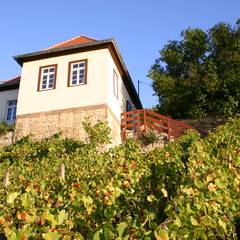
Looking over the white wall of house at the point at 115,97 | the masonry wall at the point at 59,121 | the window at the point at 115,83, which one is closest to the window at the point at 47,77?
the masonry wall at the point at 59,121

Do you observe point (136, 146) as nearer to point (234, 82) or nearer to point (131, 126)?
point (131, 126)

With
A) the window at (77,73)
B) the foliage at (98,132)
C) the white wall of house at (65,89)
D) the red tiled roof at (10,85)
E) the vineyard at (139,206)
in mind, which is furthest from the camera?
the red tiled roof at (10,85)

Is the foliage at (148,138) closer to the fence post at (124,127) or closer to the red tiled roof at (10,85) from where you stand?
the fence post at (124,127)

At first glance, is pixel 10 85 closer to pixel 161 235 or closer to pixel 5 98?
pixel 5 98

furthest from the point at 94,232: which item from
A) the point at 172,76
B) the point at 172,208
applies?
the point at 172,76

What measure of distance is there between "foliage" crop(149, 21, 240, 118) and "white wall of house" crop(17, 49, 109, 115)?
5979 mm

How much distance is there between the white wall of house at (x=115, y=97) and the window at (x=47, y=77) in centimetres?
303

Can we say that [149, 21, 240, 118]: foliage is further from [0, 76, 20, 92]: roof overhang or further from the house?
[0, 76, 20, 92]: roof overhang

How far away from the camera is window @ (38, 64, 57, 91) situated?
65.9 feet

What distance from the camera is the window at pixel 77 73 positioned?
19562mm

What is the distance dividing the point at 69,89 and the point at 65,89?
0.76ft

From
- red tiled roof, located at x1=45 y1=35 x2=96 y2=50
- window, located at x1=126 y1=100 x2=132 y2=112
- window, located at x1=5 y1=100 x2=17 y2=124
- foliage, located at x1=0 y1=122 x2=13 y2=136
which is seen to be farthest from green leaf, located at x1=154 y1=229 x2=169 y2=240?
window, located at x1=5 y1=100 x2=17 y2=124

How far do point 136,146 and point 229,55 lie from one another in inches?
492

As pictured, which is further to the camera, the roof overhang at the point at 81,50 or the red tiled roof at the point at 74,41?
the red tiled roof at the point at 74,41
